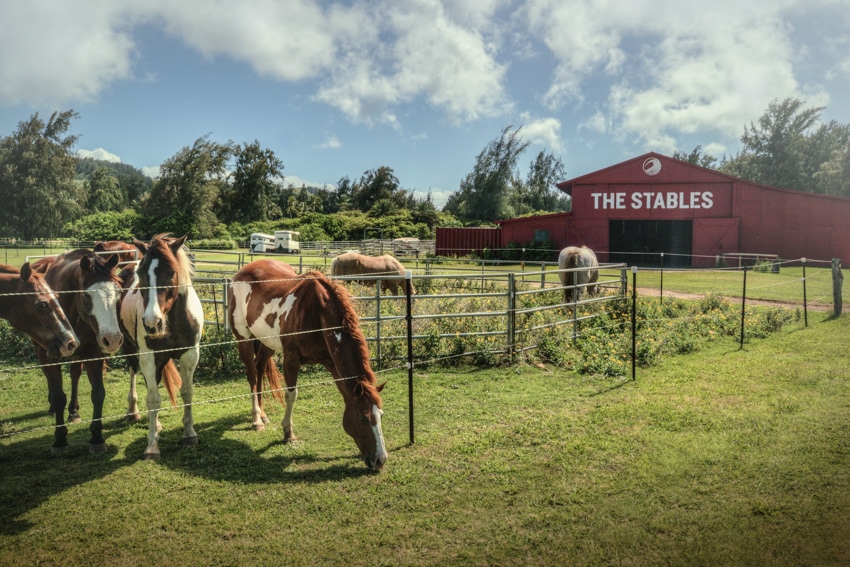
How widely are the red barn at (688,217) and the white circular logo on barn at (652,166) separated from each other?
2.0 inches

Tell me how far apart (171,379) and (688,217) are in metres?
28.6

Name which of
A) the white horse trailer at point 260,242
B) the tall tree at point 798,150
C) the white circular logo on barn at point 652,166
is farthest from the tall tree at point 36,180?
the tall tree at point 798,150

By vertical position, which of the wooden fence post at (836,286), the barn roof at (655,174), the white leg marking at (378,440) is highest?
the barn roof at (655,174)

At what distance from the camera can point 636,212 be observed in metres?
28.9

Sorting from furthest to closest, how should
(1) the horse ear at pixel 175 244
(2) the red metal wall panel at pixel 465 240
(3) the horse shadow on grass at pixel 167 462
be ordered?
(2) the red metal wall panel at pixel 465 240 < (1) the horse ear at pixel 175 244 < (3) the horse shadow on grass at pixel 167 462

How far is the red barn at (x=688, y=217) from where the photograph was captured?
2656cm

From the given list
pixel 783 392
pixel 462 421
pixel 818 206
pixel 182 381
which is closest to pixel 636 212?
pixel 818 206

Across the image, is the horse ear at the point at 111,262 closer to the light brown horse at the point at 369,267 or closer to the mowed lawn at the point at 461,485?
the mowed lawn at the point at 461,485

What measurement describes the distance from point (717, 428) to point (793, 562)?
227 centimetres

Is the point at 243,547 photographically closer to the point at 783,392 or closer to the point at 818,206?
the point at 783,392

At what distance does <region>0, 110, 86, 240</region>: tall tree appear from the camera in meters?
29.5

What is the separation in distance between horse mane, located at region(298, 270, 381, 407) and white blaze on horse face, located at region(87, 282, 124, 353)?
1724 mm

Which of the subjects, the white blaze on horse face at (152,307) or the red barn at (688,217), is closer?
the white blaze on horse face at (152,307)

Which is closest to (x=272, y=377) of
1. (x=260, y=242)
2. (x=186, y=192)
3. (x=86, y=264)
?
(x=86, y=264)
